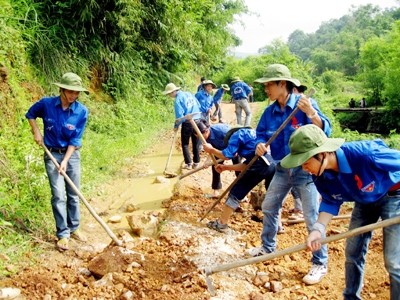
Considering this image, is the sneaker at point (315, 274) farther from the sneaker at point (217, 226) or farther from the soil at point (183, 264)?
the sneaker at point (217, 226)

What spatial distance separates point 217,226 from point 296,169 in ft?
4.95

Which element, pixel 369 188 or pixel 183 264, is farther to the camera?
pixel 183 264

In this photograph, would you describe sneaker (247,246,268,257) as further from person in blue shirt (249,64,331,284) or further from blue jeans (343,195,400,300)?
blue jeans (343,195,400,300)

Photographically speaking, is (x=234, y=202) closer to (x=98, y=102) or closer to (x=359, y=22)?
(x=98, y=102)

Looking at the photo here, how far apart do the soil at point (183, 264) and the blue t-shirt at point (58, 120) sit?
3.83 feet

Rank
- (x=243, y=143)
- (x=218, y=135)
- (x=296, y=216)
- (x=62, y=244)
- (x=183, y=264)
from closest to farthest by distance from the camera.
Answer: (x=183, y=264), (x=62, y=244), (x=243, y=143), (x=296, y=216), (x=218, y=135)

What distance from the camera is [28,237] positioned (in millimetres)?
4027

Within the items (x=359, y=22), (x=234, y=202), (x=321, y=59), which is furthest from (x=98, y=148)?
(x=359, y=22)

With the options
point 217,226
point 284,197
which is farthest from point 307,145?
point 217,226

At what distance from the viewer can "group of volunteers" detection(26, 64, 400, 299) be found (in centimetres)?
233

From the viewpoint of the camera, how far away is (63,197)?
13.3ft

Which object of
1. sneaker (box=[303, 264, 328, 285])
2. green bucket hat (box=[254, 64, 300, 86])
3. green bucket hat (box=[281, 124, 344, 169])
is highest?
green bucket hat (box=[254, 64, 300, 86])

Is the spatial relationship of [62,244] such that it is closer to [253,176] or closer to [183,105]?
[253,176]

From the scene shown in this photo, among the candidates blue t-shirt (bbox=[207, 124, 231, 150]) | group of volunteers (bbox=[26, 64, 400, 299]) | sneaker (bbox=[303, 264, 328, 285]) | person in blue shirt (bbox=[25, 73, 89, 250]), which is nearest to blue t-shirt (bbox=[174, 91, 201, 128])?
group of volunteers (bbox=[26, 64, 400, 299])
